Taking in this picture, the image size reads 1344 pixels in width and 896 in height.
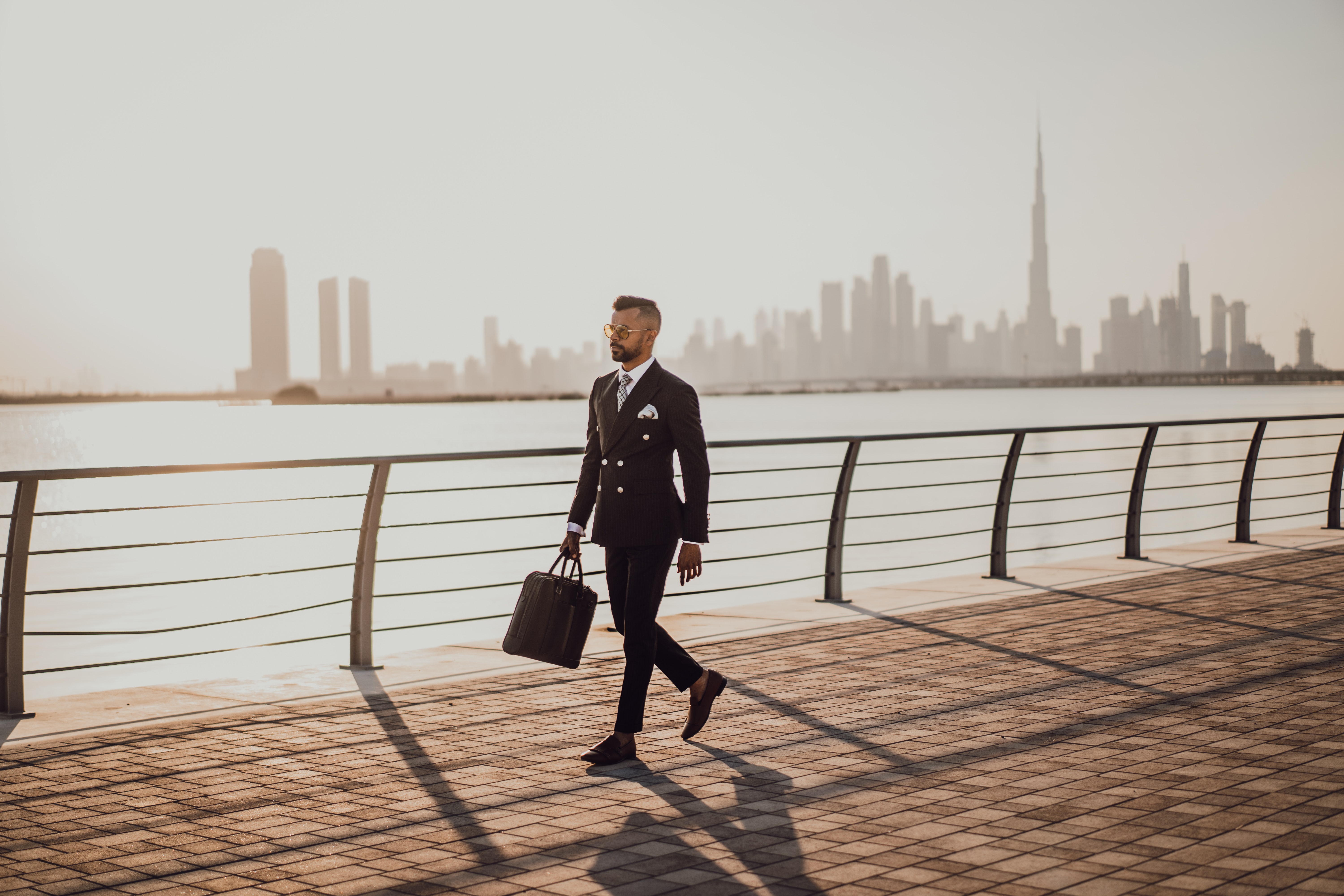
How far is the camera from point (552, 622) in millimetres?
5902

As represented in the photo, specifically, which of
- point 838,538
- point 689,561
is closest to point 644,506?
point 689,561

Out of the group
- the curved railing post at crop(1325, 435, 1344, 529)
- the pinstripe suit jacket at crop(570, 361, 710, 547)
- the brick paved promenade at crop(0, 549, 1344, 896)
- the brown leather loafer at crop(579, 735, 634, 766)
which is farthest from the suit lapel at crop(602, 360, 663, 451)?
the curved railing post at crop(1325, 435, 1344, 529)

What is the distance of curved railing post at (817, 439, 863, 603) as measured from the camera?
1020 cm

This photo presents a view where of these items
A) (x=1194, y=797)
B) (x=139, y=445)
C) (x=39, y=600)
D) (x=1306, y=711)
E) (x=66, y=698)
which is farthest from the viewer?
(x=139, y=445)

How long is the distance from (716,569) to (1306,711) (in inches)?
947

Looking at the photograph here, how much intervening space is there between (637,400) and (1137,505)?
8.03 metres

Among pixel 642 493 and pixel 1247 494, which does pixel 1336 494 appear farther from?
pixel 642 493

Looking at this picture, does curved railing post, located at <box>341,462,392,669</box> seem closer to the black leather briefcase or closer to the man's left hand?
the black leather briefcase

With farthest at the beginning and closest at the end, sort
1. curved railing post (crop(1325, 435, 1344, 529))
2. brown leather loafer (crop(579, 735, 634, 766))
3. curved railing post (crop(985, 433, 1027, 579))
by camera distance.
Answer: curved railing post (crop(1325, 435, 1344, 529)) → curved railing post (crop(985, 433, 1027, 579)) → brown leather loafer (crop(579, 735, 634, 766))

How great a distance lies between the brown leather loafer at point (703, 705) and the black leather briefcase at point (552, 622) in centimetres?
58

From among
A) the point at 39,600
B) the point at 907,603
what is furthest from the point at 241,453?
the point at 907,603

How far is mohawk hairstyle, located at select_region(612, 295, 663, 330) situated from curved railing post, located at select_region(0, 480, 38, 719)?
9.40ft

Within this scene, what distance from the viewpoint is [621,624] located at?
5.90 metres

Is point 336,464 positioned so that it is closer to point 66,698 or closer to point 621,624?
point 66,698
